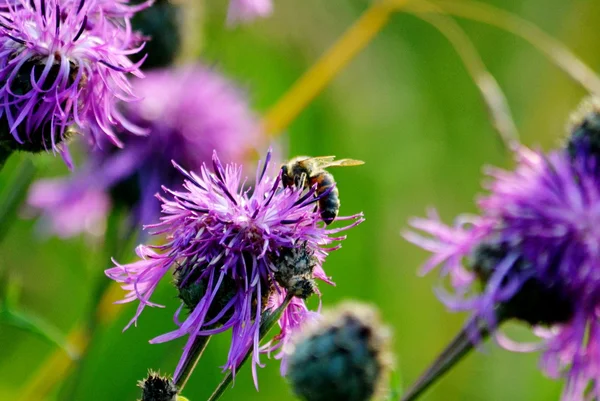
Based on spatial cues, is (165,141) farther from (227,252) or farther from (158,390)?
(158,390)

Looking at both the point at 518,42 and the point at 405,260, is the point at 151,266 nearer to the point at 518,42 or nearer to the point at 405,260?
the point at 405,260

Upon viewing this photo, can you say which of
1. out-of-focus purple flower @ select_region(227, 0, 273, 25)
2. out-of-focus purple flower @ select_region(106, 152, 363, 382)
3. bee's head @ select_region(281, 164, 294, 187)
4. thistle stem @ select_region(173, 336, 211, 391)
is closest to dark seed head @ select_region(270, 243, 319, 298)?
out-of-focus purple flower @ select_region(106, 152, 363, 382)

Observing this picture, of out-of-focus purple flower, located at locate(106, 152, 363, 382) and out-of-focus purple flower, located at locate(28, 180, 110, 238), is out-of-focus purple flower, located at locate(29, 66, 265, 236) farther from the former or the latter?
out-of-focus purple flower, located at locate(106, 152, 363, 382)

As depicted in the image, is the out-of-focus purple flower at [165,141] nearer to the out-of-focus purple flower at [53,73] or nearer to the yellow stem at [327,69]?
the yellow stem at [327,69]

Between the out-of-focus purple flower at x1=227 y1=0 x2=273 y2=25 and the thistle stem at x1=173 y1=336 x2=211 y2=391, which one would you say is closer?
the thistle stem at x1=173 y1=336 x2=211 y2=391

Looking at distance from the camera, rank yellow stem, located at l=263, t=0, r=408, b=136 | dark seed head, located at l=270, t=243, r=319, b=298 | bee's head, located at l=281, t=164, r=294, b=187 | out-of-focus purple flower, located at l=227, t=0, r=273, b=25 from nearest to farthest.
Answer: dark seed head, located at l=270, t=243, r=319, b=298
bee's head, located at l=281, t=164, r=294, b=187
out-of-focus purple flower, located at l=227, t=0, r=273, b=25
yellow stem, located at l=263, t=0, r=408, b=136

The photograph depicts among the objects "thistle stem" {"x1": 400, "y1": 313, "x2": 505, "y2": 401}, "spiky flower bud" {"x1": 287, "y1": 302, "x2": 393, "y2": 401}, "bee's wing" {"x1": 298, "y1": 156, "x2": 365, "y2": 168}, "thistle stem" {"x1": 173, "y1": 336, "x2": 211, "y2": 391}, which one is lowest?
"thistle stem" {"x1": 173, "y1": 336, "x2": 211, "y2": 391}

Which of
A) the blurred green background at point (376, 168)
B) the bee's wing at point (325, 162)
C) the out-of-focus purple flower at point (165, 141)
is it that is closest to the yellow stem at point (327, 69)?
the out-of-focus purple flower at point (165, 141)
